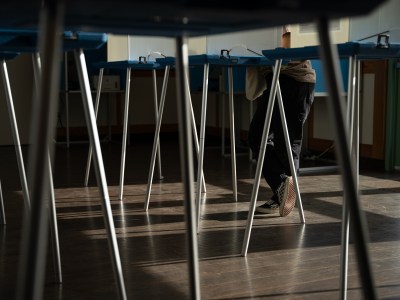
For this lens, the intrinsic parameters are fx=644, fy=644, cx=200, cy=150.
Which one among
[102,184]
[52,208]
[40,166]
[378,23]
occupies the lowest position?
[52,208]

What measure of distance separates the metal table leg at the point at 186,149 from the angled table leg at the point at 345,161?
1.23 ft

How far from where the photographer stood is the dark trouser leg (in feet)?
9.47

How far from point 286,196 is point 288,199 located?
16 mm

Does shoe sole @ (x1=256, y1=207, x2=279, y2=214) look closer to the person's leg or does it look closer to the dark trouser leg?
the person's leg

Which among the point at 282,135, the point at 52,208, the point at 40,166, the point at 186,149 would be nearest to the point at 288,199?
the point at 282,135

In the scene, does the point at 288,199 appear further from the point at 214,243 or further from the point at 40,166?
the point at 40,166

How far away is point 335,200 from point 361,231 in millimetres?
2597

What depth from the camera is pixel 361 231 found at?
0.84 metres

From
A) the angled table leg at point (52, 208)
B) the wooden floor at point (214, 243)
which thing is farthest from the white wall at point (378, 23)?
the angled table leg at point (52, 208)

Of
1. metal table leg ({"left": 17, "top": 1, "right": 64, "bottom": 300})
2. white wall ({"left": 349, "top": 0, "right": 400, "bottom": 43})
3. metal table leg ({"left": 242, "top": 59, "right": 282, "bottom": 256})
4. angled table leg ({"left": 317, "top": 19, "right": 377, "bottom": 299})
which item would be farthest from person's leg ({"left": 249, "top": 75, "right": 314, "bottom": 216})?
metal table leg ({"left": 17, "top": 1, "right": 64, "bottom": 300})

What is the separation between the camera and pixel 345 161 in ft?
2.79

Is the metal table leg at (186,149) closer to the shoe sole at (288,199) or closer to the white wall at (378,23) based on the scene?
the shoe sole at (288,199)

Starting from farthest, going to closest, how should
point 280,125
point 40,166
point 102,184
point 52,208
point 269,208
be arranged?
point 269,208, point 280,125, point 52,208, point 102,184, point 40,166

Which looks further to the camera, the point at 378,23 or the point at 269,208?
the point at 378,23
